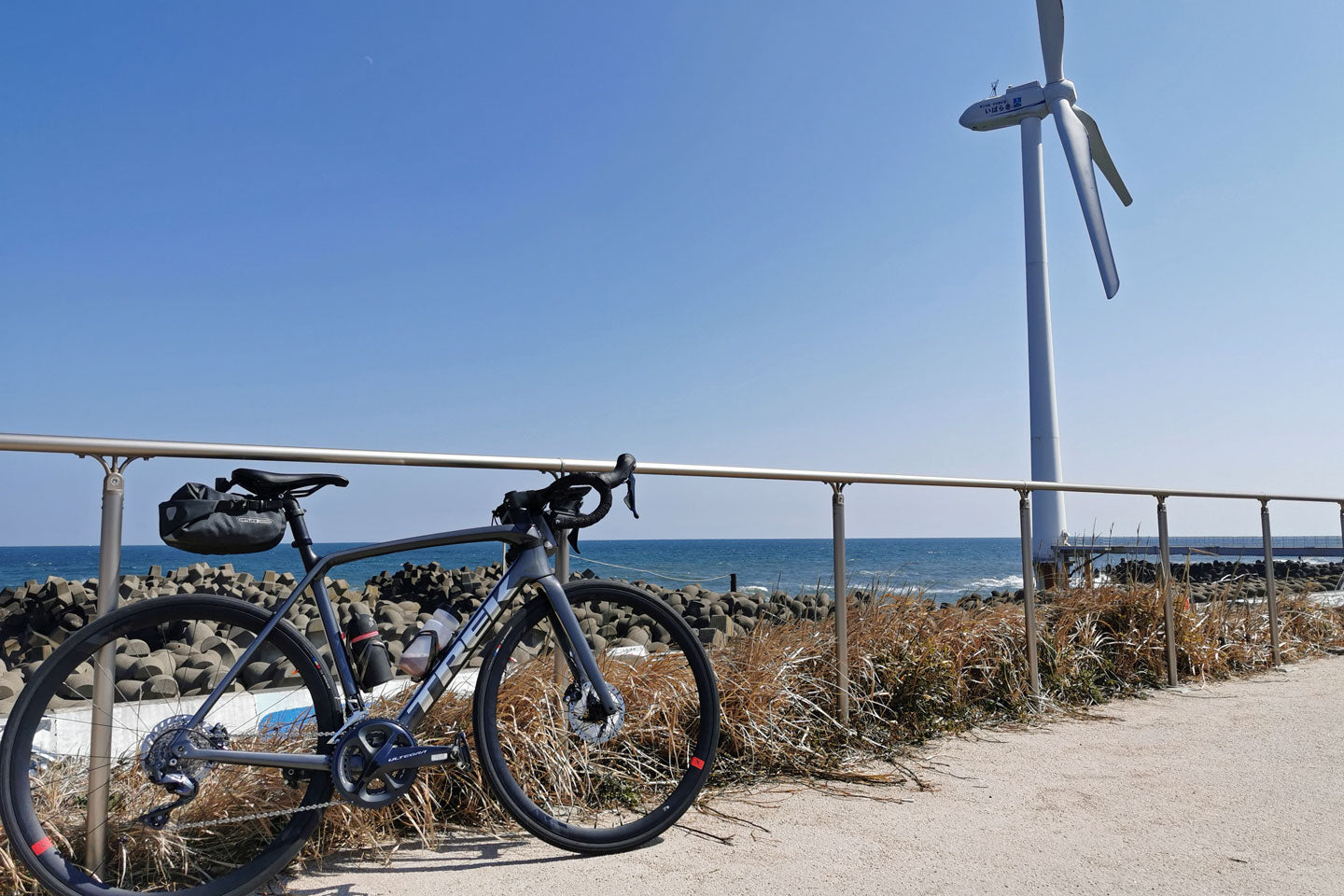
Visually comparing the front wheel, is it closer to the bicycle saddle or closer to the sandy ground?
the sandy ground

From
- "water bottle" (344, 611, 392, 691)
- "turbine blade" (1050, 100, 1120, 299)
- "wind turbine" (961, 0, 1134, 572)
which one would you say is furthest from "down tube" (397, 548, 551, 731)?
"wind turbine" (961, 0, 1134, 572)

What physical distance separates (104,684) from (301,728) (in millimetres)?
481

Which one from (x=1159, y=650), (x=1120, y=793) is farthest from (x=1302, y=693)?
(x=1120, y=793)

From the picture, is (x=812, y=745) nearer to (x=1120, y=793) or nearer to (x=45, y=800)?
(x=1120, y=793)

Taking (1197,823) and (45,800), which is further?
(1197,823)

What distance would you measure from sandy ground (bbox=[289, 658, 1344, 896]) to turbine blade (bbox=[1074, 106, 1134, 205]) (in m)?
18.6

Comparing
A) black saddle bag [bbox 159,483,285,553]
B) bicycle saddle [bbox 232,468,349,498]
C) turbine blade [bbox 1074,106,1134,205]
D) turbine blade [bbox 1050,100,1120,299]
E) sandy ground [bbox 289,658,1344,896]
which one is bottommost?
sandy ground [bbox 289,658,1344,896]

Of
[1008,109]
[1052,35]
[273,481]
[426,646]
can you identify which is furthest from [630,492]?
[1008,109]

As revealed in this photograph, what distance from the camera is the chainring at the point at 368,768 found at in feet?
7.20

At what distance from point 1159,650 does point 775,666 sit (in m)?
2.83

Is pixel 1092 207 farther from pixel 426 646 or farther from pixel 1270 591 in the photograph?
pixel 426 646

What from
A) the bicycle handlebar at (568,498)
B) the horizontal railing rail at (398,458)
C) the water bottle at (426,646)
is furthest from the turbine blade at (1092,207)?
the water bottle at (426,646)

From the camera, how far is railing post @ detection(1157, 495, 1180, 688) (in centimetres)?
489

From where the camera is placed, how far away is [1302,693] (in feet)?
15.6
